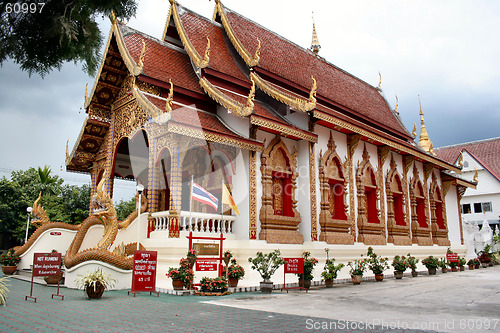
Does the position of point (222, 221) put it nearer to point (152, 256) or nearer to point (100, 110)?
point (152, 256)

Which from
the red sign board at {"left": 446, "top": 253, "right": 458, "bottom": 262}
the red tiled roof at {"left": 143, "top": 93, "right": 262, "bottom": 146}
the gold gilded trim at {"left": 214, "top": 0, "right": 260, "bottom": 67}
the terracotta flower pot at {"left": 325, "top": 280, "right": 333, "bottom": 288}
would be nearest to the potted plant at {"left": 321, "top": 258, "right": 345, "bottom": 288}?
the terracotta flower pot at {"left": 325, "top": 280, "right": 333, "bottom": 288}

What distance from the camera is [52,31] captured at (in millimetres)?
3967

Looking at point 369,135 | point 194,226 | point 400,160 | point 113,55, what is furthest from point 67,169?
point 400,160

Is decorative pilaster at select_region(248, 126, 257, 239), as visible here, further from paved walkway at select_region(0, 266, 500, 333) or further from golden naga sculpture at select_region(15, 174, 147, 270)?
golden naga sculpture at select_region(15, 174, 147, 270)

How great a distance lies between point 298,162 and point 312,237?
2.10 m

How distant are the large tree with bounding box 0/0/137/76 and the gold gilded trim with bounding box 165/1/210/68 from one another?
5884 millimetres

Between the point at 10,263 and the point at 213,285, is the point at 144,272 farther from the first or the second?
the point at 10,263

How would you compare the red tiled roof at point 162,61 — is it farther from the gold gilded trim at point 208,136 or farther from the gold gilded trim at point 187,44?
the gold gilded trim at point 208,136

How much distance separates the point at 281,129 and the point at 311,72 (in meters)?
5.60

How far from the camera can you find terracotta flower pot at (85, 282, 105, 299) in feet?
22.5

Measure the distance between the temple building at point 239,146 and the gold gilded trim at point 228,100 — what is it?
47mm

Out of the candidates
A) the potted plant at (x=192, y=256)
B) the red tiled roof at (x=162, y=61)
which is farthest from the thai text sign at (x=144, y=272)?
the red tiled roof at (x=162, y=61)

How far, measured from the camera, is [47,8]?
421 centimetres

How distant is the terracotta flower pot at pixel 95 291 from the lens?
6844 millimetres
